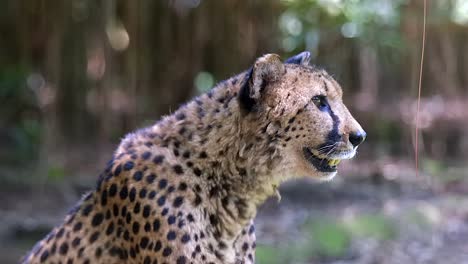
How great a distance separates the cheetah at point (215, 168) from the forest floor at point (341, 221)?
3080 millimetres

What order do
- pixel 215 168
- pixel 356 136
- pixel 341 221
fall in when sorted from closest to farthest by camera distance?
1. pixel 356 136
2. pixel 215 168
3. pixel 341 221

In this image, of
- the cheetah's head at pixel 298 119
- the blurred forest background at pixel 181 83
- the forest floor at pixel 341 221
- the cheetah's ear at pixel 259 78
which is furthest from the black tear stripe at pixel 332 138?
the blurred forest background at pixel 181 83

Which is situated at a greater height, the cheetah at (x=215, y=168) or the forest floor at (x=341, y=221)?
the forest floor at (x=341, y=221)

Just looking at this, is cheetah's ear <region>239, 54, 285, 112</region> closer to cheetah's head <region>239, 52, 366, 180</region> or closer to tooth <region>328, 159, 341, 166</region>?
cheetah's head <region>239, 52, 366, 180</region>

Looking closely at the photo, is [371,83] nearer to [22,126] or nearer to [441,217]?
[441,217]

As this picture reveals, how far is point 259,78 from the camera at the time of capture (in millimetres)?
2518

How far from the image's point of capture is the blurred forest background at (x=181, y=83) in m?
7.30

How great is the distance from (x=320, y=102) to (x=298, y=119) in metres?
A: 0.12

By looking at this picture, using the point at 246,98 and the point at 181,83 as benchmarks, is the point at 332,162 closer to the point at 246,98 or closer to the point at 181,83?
the point at 246,98

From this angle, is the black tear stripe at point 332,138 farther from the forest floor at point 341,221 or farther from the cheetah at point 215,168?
the forest floor at point 341,221

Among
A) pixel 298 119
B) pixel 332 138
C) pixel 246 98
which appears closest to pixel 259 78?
pixel 246 98

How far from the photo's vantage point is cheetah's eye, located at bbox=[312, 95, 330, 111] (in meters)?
2.55

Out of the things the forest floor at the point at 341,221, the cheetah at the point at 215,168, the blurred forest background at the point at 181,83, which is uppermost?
the blurred forest background at the point at 181,83

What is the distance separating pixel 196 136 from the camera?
265 centimetres
